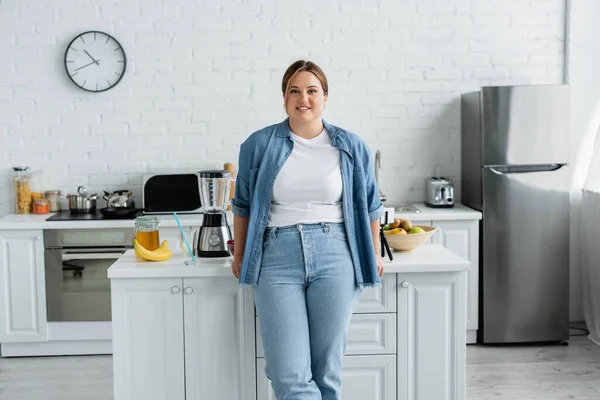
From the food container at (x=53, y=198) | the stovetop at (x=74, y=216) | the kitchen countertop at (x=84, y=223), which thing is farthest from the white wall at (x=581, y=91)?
the food container at (x=53, y=198)

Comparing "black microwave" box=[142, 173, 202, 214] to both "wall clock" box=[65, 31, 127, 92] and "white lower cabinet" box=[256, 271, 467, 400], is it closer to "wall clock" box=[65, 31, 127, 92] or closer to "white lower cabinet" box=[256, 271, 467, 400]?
"wall clock" box=[65, 31, 127, 92]

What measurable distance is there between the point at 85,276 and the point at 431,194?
2251mm

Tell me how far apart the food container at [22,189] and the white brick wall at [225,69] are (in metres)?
0.14

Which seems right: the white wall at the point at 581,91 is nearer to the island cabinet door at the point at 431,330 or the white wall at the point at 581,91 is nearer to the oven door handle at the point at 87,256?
the island cabinet door at the point at 431,330

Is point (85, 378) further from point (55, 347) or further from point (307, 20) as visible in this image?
point (307, 20)

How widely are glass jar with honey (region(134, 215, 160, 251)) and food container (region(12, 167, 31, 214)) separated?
220 cm

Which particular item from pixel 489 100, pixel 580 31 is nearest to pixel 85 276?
pixel 489 100

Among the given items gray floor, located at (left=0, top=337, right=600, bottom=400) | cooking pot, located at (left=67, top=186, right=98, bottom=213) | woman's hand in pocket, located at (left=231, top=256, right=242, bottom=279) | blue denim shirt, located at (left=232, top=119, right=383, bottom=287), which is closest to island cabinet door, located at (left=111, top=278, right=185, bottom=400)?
woman's hand in pocket, located at (left=231, top=256, right=242, bottom=279)

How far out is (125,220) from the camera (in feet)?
15.9

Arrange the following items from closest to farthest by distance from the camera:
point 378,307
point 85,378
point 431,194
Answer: point 378,307, point 85,378, point 431,194

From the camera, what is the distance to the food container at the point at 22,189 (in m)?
5.13

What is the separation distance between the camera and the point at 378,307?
3.11m

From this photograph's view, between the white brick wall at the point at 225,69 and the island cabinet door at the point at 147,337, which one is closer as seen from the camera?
the island cabinet door at the point at 147,337

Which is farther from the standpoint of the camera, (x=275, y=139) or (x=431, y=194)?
(x=431, y=194)
